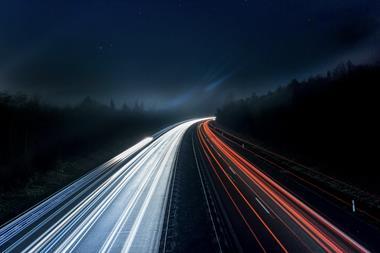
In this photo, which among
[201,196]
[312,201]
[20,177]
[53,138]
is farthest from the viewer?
[53,138]

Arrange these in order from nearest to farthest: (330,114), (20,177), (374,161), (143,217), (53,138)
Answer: (143,217)
(374,161)
(20,177)
(330,114)
(53,138)

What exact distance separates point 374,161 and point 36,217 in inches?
1279

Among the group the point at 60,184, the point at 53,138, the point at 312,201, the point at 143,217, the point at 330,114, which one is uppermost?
the point at 53,138

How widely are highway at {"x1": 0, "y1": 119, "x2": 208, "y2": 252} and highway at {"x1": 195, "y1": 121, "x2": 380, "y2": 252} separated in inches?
210

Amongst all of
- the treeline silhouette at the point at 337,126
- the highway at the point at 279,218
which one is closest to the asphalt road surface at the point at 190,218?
the highway at the point at 279,218

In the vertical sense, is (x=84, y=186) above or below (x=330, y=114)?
below

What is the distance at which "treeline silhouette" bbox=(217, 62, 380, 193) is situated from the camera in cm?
2748

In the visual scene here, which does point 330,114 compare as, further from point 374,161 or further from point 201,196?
point 201,196

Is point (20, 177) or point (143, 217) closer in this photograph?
point (143, 217)

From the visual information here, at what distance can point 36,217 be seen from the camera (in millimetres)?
19938

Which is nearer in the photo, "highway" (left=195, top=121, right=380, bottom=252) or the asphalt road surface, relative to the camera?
"highway" (left=195, top=121, right=380, bottom=252)

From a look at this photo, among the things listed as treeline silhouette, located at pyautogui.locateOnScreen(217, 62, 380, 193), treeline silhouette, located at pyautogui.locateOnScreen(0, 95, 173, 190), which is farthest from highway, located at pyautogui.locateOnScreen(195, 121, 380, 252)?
treeline silhouette, located at pyautogui.locateOnScreen(0, 95, 173, 190)

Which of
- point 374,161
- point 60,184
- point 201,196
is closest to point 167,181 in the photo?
point 201,196

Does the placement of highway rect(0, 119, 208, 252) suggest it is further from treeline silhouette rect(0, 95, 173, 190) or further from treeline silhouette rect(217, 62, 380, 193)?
treeline silhouette rect(217, 62, 380, 193)
